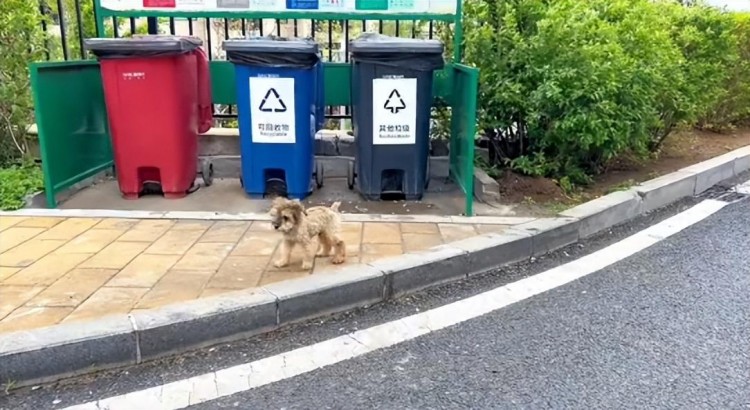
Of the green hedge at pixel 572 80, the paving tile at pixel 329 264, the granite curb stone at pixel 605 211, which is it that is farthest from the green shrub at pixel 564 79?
the paving tile at pixel 329 264

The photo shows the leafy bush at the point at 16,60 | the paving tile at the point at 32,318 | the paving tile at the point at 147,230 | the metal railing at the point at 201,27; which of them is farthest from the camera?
the metal railing at the point at 201,27

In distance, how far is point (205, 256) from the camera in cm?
382

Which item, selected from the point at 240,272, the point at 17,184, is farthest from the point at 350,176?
the point at 17,184

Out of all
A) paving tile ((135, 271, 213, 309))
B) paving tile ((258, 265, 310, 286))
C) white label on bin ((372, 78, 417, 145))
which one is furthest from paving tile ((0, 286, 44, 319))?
white label on bin ((372, 78, 417, 145))

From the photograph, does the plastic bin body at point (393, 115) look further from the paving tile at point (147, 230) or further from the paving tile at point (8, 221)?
the paving tile at point (8, 221)

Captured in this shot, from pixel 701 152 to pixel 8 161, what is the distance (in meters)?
7.11

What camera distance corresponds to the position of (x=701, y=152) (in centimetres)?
704

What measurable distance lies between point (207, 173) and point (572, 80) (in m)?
3.25

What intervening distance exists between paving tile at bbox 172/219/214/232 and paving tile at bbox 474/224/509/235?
6.24ft

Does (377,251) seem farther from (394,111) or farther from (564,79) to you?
(564,79)

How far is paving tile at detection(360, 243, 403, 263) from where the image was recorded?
3.83m

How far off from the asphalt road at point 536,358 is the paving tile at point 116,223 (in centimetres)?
178

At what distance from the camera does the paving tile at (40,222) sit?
170 inches

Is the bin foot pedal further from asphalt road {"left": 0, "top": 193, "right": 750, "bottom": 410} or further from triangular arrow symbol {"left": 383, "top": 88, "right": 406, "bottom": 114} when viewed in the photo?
asphalt road {"left": 0, "top": 193, "right": 750, "bottom": 410}
